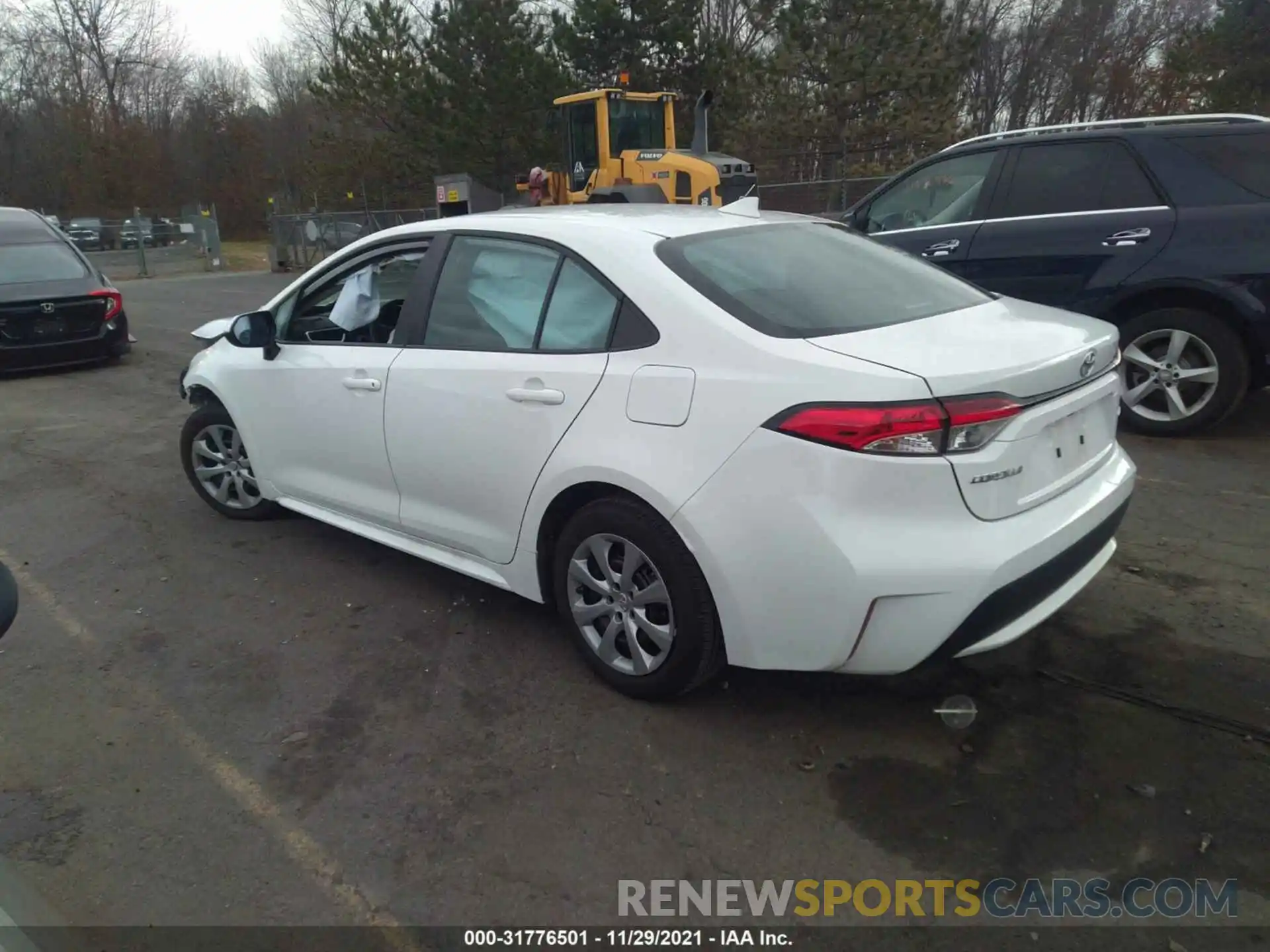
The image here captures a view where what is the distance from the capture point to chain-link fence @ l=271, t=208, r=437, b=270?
2509 cm

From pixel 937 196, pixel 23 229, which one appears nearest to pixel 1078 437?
pixel 937 196

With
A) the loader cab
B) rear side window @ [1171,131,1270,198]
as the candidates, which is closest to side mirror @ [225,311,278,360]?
rear side window @ [1171,131,1270,198]

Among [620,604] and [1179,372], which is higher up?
[1179,372]

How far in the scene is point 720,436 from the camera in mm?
2867

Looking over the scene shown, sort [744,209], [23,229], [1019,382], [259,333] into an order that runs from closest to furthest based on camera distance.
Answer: [1019,382] < [744,209] < [259,333] < [23,229]

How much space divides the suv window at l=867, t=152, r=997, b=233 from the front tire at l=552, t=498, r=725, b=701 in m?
4.68

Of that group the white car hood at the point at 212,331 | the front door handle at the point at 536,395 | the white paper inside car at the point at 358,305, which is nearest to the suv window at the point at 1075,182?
the white paper inside car at the point at 358,305

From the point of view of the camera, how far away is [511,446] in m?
3.46

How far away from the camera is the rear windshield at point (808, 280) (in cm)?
308

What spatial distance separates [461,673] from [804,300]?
1.87 meters

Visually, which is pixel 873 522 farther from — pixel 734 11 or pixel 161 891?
pixel 734 11

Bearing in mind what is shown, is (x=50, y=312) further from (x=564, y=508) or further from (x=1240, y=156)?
(x=1240, y=156)

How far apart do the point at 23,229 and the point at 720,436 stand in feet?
35.3

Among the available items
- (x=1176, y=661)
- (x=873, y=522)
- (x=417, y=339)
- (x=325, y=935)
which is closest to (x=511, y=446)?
(x=417, y=339)
